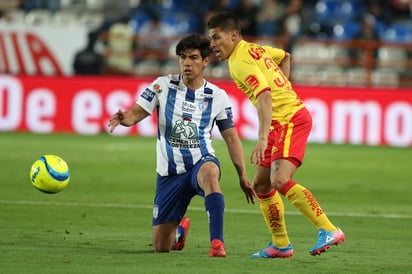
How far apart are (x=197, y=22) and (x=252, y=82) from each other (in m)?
18.5

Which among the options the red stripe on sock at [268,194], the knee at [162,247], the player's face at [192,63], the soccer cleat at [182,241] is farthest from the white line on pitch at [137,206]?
the player's face at [192,63]

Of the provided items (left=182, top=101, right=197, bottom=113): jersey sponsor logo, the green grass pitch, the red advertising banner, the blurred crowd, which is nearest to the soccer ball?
the green grass pitch

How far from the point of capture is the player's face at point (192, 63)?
914 cm

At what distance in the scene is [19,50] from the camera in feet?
83.3

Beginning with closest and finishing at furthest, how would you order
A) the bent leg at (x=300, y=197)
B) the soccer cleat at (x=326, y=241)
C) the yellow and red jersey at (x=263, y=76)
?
the soccer cleat at (x=326, y=241) → the yellow and red jersey at (x=263, y=76) → the bent leg at (x=300, y=197)

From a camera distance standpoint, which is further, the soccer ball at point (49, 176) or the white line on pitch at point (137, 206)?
the white line on pitch at point (137, 206)

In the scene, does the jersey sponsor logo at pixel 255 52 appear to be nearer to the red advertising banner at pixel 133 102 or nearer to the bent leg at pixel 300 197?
the bent leg at pixel 300 197

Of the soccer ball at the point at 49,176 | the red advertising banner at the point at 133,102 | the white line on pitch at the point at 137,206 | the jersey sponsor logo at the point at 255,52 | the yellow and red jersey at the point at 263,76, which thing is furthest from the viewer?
the red advertising banner at the point at 133,102

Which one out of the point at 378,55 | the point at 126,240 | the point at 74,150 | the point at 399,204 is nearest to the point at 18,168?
the point at 74,150

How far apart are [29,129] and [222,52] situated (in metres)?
15.8

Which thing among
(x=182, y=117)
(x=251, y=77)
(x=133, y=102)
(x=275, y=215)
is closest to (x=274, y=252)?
(x=275, y=215)

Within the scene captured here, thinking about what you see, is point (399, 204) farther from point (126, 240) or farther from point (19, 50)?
point (19, 50)

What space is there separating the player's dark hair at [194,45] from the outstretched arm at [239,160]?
718 millimetres

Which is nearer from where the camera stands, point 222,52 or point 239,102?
point 222,52
